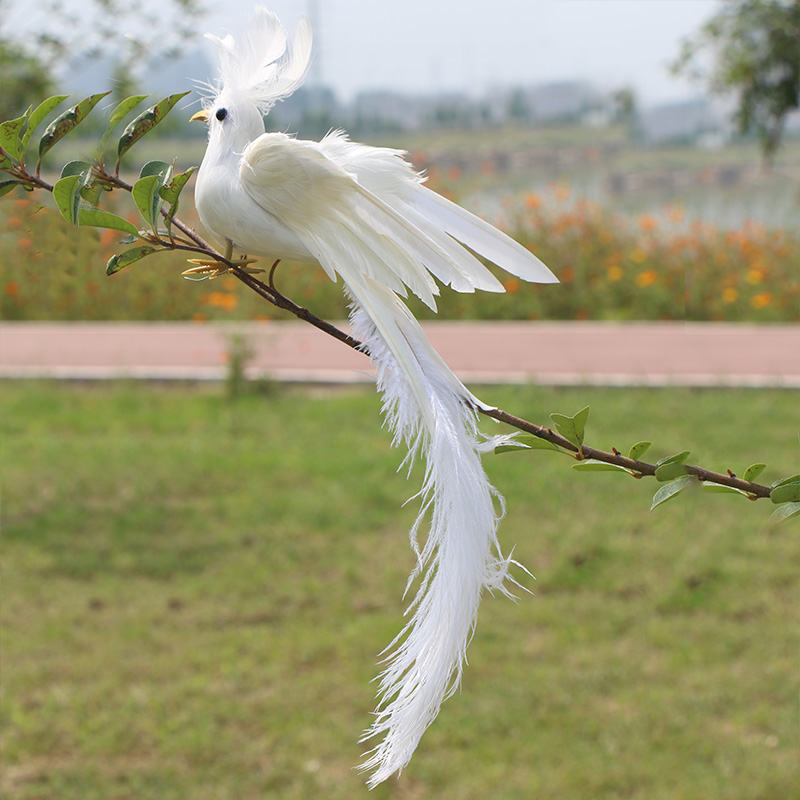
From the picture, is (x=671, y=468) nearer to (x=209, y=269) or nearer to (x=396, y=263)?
(x=396, y=263)

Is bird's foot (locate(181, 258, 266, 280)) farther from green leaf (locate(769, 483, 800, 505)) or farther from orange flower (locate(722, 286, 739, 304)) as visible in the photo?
orange flower (locate(722, 286, 739, 304))

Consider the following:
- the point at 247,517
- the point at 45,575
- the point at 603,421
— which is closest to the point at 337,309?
the point at 603,421

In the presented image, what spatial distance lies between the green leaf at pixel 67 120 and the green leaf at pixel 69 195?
0.04 metres

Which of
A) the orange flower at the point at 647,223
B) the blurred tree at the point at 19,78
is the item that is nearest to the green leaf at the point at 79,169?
the blurred tree at the point at 19,78

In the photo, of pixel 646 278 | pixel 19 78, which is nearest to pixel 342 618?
pixel 19 78

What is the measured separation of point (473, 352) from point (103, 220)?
5342 millimetres

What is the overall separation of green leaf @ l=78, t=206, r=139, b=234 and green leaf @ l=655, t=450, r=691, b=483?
19.4 inches

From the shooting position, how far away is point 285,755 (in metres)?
2.65

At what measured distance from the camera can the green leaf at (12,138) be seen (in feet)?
2.65

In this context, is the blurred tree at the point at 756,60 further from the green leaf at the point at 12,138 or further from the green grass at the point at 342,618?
the green leaf at the point at 12,138

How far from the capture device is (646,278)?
22.4 ft

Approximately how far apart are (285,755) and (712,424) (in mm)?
3020

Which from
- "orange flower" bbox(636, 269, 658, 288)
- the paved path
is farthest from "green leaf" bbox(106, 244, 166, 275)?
"orange flower" bbox(636, 269, 658, 288)

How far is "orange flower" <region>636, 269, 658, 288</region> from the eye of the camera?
6.85 meters
